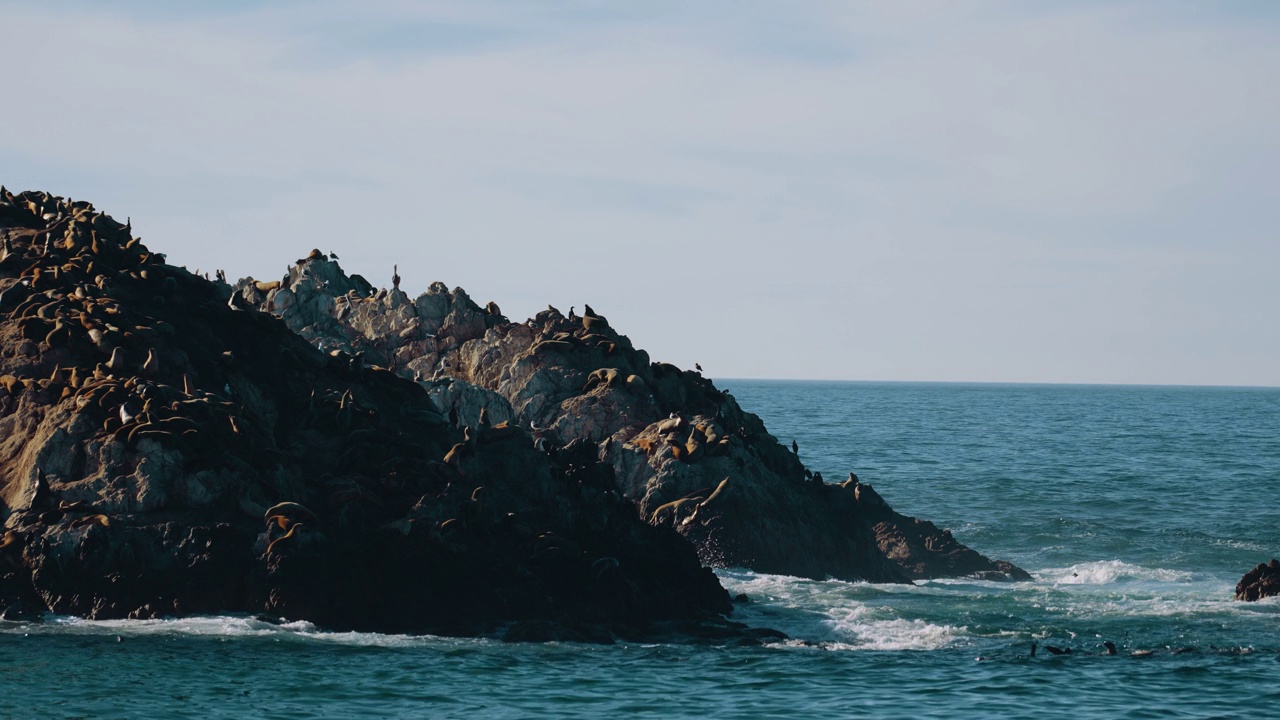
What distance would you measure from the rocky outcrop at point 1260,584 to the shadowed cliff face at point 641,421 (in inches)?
403

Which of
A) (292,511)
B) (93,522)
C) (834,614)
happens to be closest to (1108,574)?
(834,614)

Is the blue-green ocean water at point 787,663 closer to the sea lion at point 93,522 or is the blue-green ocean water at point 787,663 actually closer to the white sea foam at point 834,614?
the white sea foam at point 834,614

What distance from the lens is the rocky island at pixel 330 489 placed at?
43.2 metres

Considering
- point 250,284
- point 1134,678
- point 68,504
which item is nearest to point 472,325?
point 250,284

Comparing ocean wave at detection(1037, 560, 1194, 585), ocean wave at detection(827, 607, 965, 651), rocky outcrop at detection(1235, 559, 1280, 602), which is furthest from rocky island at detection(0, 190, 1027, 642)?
rocky outcrop at detection(1235, 559, 1280, 602)

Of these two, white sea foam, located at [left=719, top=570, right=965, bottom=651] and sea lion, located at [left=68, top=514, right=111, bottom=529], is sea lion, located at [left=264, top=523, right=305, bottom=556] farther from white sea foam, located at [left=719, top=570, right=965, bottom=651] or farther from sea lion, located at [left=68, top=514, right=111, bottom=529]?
white sea foam, located at [left=719, top=570, right=965, bottom=651]

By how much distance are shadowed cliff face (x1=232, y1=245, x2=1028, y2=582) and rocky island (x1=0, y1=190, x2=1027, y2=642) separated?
15 cm

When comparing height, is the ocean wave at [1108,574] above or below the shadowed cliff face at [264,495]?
below

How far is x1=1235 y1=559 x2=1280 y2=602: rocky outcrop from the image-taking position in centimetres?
5312

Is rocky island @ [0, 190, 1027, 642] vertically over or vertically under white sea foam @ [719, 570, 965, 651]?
over

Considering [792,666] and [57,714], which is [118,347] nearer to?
[57,714]

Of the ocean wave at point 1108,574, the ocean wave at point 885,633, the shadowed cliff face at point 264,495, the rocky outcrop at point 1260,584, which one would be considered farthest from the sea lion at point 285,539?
the rocky outcrop at point 1260,584

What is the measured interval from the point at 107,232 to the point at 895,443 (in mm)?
92858

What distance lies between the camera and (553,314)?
246ft
